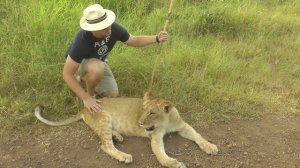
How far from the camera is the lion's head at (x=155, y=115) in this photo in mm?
4039

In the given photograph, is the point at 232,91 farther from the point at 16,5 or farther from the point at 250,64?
the point at 16,5

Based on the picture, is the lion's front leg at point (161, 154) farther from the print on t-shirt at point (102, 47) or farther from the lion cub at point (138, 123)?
the print on t-shirt at point (102, 47)

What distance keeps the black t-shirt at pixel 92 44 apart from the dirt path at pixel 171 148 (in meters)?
0.66

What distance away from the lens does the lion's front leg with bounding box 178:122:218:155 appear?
410cm

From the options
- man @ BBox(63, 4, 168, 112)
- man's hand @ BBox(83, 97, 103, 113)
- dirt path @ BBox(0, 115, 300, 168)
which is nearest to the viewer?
dirt path @ BBox(0, 115, 300, 168)

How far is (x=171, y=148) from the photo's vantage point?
418cm

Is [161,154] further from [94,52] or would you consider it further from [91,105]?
[94,52]

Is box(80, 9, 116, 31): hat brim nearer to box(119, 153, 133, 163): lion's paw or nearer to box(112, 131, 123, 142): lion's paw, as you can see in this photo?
box(112, 131, 123, 142): lion's paw

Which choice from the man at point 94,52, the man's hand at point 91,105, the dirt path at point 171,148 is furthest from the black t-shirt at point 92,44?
the dirt path at point 171,148

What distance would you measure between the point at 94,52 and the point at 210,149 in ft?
4.52

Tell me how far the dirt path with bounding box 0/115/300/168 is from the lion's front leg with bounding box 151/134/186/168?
84mm

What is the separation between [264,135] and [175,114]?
847 mm

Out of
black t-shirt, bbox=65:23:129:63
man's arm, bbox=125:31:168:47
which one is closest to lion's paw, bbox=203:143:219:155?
man's arm, bbox=125:31:168:47

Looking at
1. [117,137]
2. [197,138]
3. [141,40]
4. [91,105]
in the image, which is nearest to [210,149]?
[197,138]
